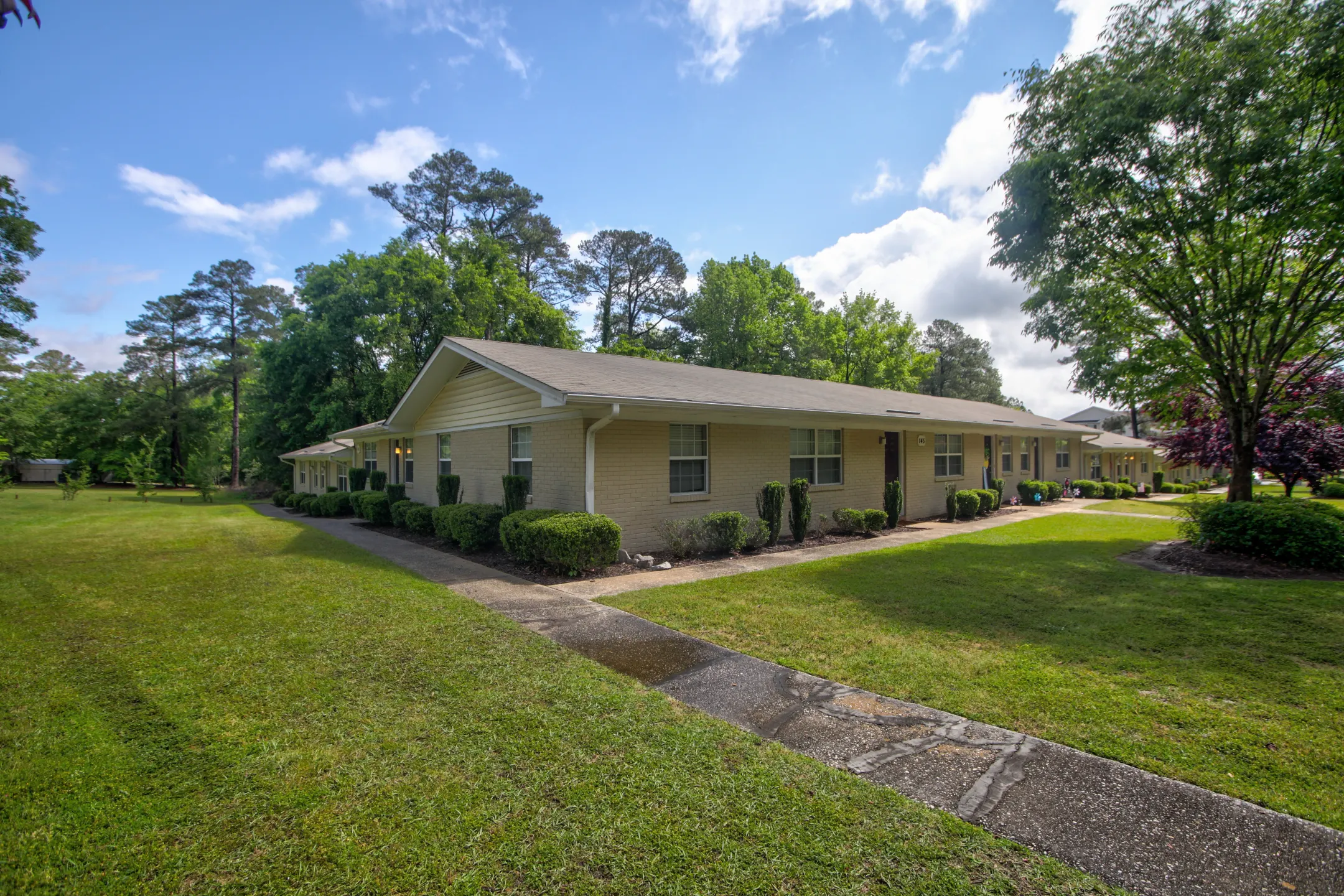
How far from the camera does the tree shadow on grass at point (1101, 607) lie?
5.00 metres

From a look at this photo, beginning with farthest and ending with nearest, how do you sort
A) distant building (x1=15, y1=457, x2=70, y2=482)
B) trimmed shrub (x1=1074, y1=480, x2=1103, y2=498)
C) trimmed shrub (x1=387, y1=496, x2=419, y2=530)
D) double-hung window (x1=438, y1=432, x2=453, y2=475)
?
distant building (x1=15, y1=457, x2=70, y2=482), trimmed shrub (x1=1074, y1=480, x2=1103, y2=498), double-hung window (x1=438, y1=432, x2=453, y2=475), trimmed shrub (x1=387, y1=496, x2=419, y2=530)

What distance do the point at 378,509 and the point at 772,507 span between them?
36.9 feet

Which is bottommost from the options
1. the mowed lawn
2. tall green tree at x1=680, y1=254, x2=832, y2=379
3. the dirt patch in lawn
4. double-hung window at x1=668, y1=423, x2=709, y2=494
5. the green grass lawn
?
the mowed lawn

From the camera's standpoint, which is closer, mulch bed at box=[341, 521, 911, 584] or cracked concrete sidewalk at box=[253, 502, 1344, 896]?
cracked concrete sidewalk at box=[253, 502, 1344, 896]

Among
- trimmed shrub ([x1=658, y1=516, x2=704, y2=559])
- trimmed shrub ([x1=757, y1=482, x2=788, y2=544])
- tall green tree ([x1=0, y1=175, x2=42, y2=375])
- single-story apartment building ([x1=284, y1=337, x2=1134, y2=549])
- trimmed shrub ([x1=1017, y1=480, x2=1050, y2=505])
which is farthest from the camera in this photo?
trimmed shrub ([x1=1017, y1=480, x2=1050, y2=505])

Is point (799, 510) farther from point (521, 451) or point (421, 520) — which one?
point (421, 520)

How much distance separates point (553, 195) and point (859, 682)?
3609 centimetres

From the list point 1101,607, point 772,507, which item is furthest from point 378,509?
point 1101,607

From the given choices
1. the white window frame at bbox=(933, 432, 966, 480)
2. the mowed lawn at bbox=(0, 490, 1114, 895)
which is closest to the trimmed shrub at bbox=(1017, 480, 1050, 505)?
the white window frame at bbox=(933, 432, 966, 480)

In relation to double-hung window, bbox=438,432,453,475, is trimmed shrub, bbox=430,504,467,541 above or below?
below

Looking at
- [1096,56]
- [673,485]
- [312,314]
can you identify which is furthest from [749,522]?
[312,314]

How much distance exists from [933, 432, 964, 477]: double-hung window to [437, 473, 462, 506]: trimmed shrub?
1295 centimetres

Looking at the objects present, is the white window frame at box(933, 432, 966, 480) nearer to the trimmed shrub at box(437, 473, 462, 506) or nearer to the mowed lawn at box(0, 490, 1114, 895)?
the trimmed shrub at box(437, 473, 462, 506)

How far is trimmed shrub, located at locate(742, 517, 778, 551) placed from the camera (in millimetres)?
10945
